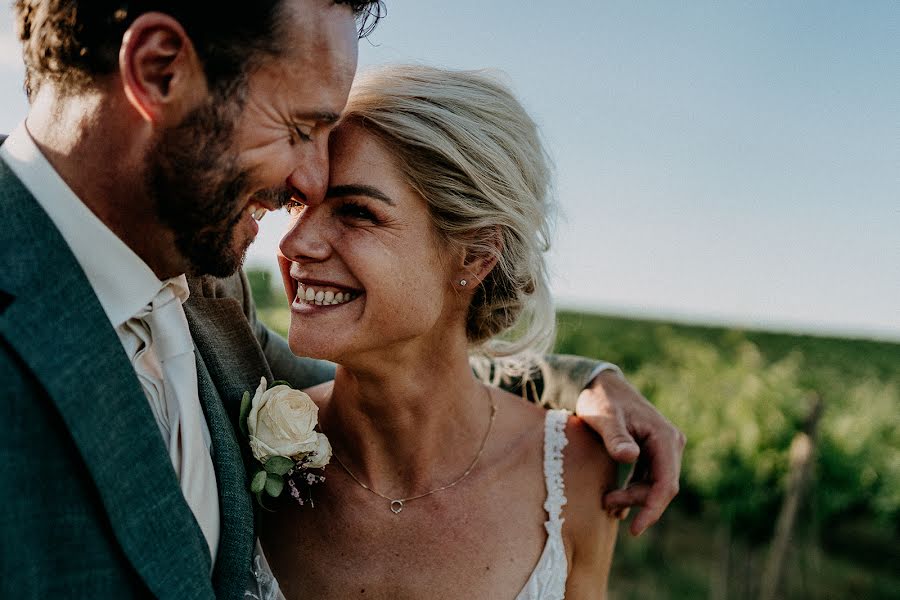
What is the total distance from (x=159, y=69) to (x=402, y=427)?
1731 millimetres

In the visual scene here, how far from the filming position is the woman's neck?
3.26m

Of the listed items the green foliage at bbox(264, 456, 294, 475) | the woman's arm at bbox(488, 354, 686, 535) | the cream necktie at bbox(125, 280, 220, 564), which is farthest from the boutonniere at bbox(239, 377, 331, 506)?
the woman's arm at bbox(488, 354, 686, 535)

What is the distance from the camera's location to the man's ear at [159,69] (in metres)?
2.14

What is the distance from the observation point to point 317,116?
8.00ft

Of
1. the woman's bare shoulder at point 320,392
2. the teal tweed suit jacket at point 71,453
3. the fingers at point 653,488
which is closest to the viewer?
the teal tweed suit jacket at point 71,453

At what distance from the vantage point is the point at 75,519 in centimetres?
191

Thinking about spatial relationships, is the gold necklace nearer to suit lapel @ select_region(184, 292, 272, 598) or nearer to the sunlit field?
suit lapel @ select_region(184, 292, 272, 598)

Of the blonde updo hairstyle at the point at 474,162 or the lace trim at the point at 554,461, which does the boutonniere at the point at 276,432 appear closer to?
the blonde updo hairstyle at the point at 474,162

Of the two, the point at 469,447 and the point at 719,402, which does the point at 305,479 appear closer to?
Answer: the point at 469,447

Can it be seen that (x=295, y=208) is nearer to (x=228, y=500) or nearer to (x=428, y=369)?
(x=428, y=369)

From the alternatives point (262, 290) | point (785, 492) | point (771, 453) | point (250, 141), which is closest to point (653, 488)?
point (250, 141)

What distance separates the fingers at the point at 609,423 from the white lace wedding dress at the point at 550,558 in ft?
0.45

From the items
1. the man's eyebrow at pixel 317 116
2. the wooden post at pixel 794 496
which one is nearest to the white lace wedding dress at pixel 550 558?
the man's eyebrow at pixel 317 116

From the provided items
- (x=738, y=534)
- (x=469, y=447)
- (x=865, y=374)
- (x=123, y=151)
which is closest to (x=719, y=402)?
(x=738, y=534)
